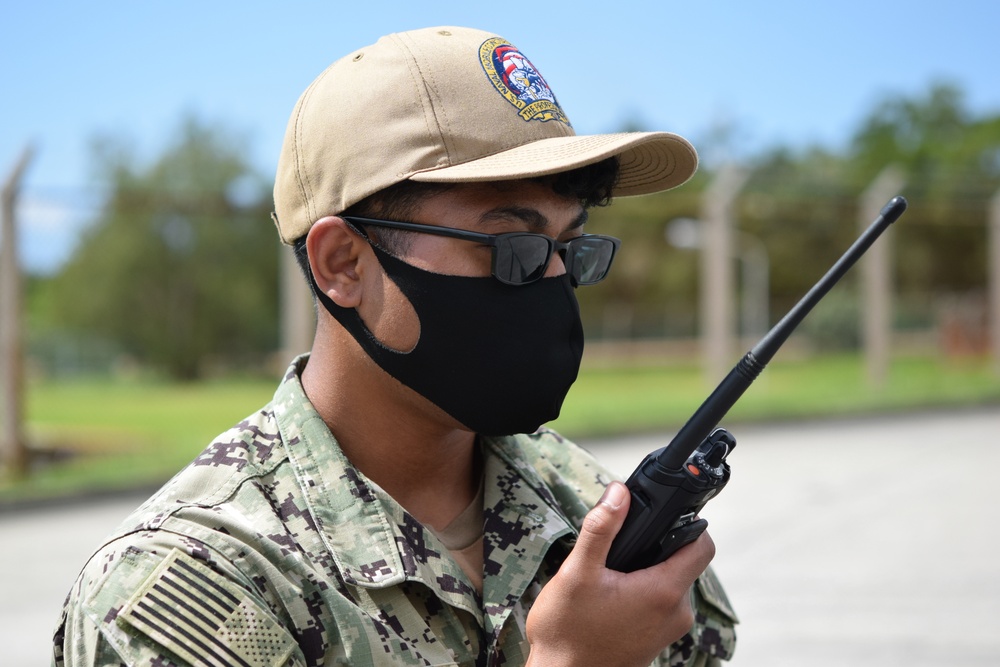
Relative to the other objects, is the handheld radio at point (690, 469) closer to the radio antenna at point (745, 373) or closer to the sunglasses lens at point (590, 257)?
the radio antenna at point (745, 373)

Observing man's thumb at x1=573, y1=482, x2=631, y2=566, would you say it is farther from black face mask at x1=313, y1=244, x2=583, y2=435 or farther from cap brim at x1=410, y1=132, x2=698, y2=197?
cap brim at x1=410, y1=132, x2=698, y2=197

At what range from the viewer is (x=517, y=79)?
5.83 feet

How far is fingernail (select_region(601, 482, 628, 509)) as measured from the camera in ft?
5.06

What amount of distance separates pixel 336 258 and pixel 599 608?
702 millimetres

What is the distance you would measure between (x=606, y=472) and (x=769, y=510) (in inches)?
227

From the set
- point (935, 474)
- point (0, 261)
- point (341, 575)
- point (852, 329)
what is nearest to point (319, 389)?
point (341, 575)

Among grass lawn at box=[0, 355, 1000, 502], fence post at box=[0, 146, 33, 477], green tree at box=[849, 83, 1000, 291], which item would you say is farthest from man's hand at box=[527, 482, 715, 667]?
green tree at box=[849, 83, 1000, 291]

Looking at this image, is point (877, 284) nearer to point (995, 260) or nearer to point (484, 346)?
point (995, 260)

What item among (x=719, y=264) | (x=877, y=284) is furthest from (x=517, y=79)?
(x=877, y=284)

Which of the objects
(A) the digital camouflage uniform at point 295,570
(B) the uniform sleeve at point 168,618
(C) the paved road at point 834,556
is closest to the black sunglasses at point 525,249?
(A) the digital camouflage uniform at point 295,570

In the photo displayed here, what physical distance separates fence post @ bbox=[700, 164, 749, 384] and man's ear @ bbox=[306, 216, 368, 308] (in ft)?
36.7

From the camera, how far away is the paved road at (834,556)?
16.3ft

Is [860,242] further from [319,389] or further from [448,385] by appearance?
[319,389]

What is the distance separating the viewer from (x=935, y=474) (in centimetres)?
900
